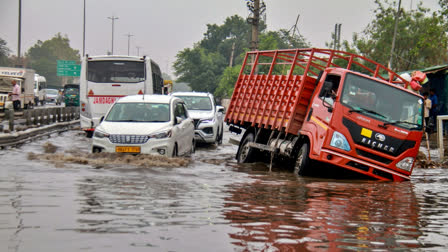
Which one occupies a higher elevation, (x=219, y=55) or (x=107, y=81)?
(x=219, y=55)

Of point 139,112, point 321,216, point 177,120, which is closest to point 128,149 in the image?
point 139,112

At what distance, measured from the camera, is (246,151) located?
15.7m

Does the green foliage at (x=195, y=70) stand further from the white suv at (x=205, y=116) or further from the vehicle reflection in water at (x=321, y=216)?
the vehicle reflection in water at (x=321, y=216)

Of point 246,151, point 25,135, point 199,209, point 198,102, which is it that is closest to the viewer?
point 199,209

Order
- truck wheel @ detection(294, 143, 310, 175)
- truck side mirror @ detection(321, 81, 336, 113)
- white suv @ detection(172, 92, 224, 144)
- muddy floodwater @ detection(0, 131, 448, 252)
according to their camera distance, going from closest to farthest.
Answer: muddy floodwater @ detection(0, 131, 448, 252) → truck side mirror @ detection(321, 81, 336, 113) → truck wheel @ detection(294, 143, 310, 175) → white suv @ detection(172, 92, 224, 144)

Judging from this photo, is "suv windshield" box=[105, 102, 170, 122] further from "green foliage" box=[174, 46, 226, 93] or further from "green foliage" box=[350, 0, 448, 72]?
"green foliage" box=[174, 46, 226, 93]

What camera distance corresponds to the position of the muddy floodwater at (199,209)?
5.62 m

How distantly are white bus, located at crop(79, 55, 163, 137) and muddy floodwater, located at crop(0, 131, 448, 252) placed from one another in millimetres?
9165

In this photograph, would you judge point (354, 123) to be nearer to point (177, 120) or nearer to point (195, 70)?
point (177, 120)

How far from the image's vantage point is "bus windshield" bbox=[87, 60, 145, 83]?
2203 cm

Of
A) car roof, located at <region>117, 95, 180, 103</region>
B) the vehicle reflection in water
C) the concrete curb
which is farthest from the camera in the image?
the concrete curb

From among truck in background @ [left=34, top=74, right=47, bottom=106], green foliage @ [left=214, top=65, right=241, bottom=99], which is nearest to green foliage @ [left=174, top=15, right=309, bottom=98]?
green foliage @ [left=214, top=65, right=241, bottom=99]

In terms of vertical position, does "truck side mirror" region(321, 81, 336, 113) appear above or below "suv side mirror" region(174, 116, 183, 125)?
above

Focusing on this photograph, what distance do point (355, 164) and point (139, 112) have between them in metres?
5.31
